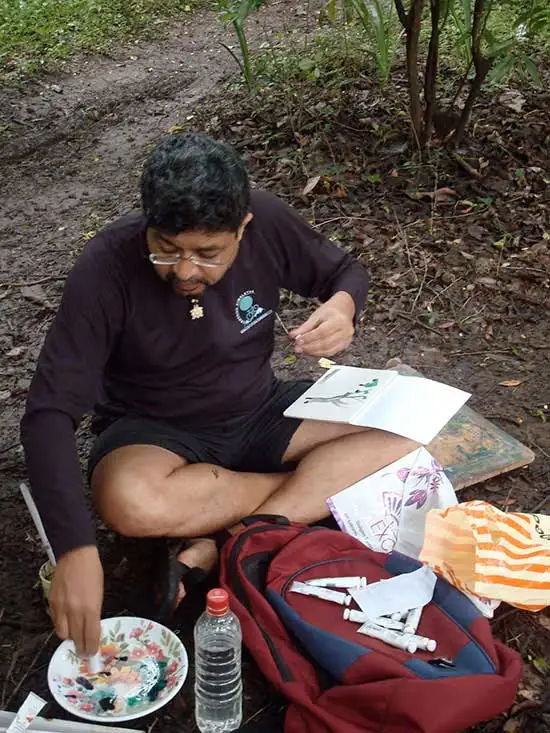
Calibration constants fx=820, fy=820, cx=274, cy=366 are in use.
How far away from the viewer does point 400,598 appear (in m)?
2.18

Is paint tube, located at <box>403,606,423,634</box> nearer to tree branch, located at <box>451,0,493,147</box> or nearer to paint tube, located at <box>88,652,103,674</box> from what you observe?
paint tube, located at <box>88,652,103,674</box>

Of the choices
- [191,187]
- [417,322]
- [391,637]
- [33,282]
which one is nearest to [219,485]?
[391,637]

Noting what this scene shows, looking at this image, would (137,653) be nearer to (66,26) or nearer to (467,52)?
(467,52)

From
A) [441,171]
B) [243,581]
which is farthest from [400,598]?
[441,171]

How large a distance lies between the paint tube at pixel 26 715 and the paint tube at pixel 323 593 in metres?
0.69

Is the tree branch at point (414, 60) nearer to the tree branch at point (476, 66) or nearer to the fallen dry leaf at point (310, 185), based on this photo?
the tree branch at point (476, 66)

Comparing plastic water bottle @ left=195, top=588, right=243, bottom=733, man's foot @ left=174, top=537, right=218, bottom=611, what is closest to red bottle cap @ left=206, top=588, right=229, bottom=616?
plastic water bottle @ left=195, top=588, right=243, bottom=733

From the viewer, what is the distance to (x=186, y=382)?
2393 mm

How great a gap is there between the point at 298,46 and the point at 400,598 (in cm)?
512

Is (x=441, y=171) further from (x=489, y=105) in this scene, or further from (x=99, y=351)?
(x=99, y=351)

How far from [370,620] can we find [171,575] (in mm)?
542

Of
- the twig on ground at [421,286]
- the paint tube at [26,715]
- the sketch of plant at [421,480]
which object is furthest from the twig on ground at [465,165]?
the paint tube at [26,715]

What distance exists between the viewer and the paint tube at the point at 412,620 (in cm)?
209

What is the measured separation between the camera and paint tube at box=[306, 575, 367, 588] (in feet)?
7.26
